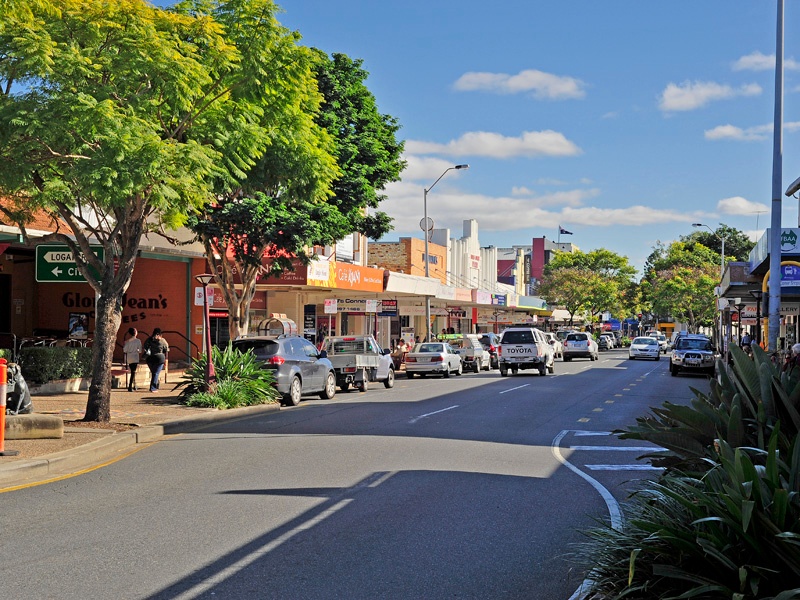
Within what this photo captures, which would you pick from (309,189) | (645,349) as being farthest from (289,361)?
(645,349)

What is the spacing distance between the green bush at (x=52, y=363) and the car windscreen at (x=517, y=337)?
16.8 m

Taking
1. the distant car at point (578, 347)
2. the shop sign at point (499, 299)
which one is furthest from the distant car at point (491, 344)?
the shop sign at point (499, 299)

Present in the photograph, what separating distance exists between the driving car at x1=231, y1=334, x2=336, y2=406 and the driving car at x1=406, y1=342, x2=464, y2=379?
12428mm

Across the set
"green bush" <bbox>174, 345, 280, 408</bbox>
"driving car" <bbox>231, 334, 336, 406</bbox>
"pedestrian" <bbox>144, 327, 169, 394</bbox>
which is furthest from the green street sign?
"driving car" <bbox>231, 334, 336, 406</bbox>

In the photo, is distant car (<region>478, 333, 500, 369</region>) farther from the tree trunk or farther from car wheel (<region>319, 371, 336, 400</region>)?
the tree trunk

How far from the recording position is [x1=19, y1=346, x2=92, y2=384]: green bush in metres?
21.2

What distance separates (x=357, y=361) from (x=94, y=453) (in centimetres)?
1402

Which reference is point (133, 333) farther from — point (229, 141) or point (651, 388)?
point (651, 388)

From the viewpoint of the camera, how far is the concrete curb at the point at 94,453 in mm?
10625

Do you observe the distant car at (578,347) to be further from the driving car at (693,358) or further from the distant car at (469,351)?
the driving car at (693,358)

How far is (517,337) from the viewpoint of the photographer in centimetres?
3416

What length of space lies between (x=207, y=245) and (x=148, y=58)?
34.0ft

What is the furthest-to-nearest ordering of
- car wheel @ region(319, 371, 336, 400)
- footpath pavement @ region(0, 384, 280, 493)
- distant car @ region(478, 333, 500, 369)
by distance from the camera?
distant car @ region(478, 333, 500, 369) → car wheel @ region(319, 371, 336, 400) → footpath pavement @ region(0, 384, 280, 493)

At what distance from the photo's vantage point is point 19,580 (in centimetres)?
618
